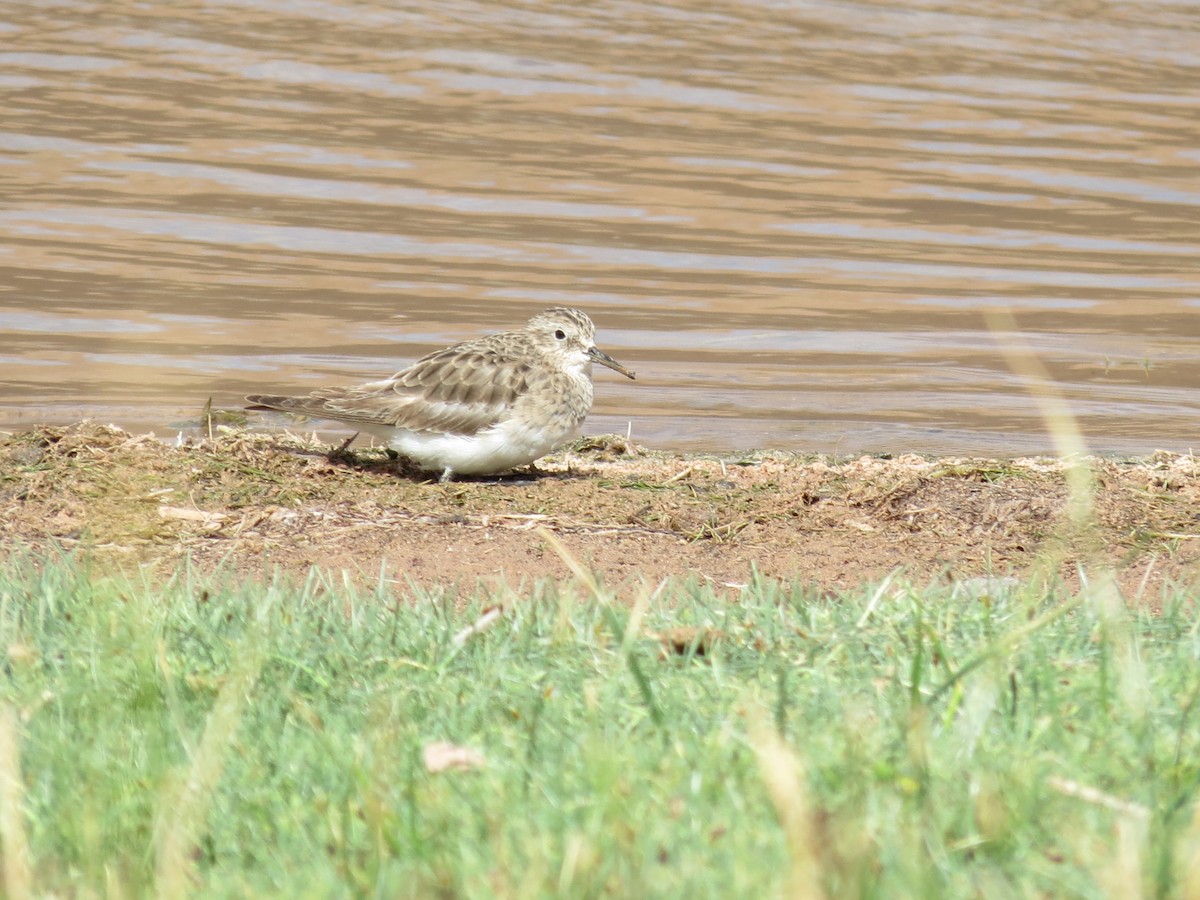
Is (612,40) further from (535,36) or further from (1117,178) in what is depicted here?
(1117,178)

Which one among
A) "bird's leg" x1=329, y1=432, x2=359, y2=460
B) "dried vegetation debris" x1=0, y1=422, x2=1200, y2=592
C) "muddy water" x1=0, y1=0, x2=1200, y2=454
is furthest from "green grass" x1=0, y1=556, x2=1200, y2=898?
"muddy water" x1=0, y1=0, x2=1200, y2=454

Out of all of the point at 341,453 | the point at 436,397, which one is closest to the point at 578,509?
the point at 436,397

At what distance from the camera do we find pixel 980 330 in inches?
496

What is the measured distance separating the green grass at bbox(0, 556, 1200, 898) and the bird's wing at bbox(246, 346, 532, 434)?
11.0ft

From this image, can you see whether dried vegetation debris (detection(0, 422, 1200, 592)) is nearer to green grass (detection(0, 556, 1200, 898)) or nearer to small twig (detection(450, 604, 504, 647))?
small twig (detection(450, 604, 504, 647))

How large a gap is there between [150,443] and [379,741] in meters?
4.81

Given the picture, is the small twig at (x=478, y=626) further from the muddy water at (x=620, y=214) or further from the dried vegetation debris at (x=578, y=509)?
the muddy water at (x=620, y=214)

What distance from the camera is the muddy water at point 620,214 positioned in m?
11.1

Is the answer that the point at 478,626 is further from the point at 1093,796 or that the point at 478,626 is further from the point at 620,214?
the point at 620,214

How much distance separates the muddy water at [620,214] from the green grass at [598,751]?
544cm

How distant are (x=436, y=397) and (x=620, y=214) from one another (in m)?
7.18

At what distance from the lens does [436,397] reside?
27.6 feet

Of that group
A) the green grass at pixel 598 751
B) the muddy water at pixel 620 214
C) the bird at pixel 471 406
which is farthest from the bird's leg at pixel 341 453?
the green grass at pixel 598 751

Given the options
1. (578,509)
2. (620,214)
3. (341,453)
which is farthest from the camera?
(620,214)
